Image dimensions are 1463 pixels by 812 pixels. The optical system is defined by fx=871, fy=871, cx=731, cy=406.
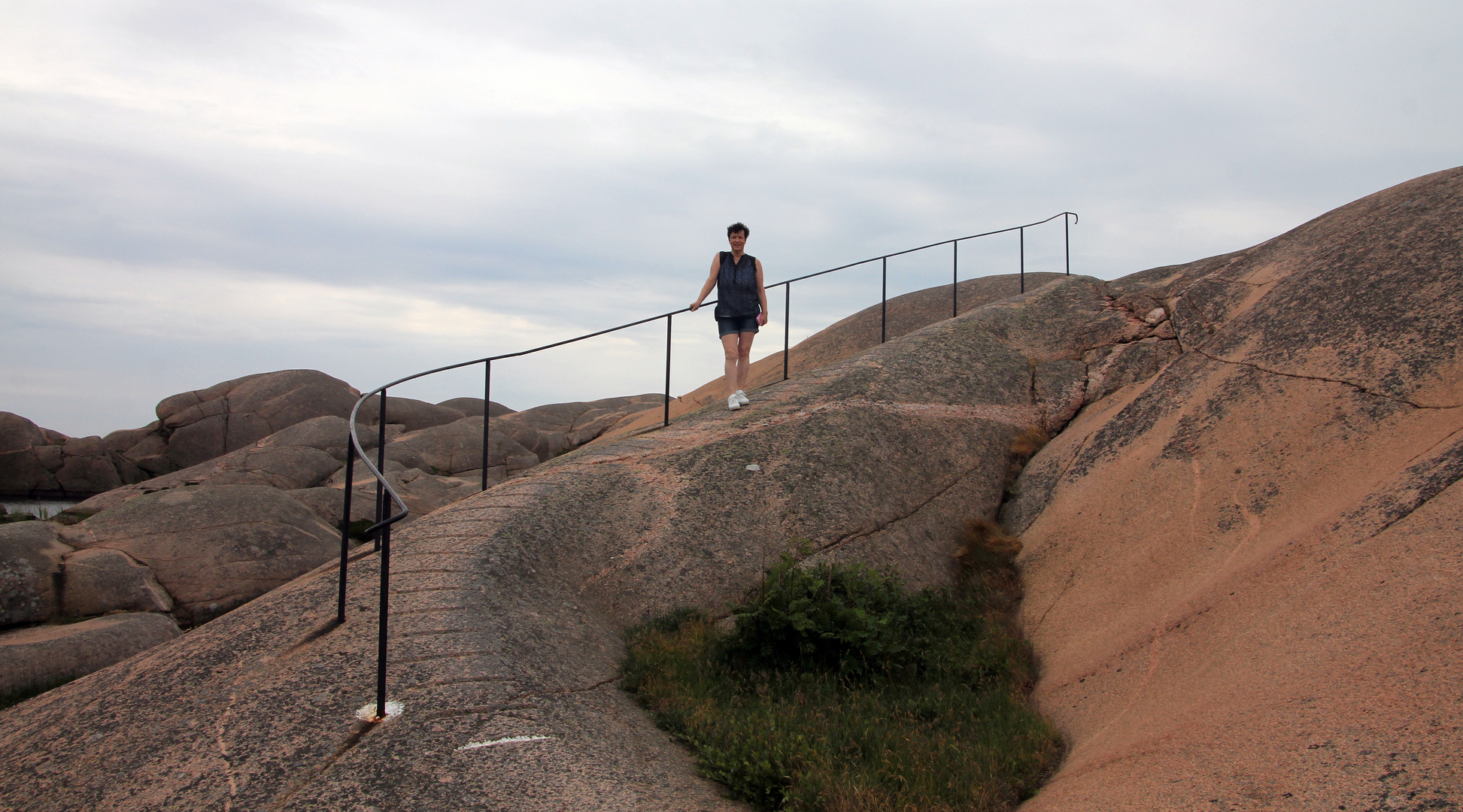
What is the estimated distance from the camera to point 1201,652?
561cm

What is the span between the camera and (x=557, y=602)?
22.7ft

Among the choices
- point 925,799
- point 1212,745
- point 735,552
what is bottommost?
point 925,799

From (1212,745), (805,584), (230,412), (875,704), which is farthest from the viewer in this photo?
(230,412)

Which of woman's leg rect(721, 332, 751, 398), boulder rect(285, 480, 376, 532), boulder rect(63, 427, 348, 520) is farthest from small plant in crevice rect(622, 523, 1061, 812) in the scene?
boulder rect(63, 427, 348, 520)

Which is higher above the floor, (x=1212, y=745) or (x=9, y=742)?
(x=1212, y=745)

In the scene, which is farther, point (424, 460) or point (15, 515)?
point (424, 460)

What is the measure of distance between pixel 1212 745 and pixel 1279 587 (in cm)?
161

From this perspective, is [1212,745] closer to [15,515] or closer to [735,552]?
[735,552]

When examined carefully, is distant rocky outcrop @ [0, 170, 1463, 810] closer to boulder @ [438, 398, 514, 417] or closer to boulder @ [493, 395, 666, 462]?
boulder @ [493, 395, 666, 462]

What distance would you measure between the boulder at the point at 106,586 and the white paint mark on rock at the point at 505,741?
31.3ft

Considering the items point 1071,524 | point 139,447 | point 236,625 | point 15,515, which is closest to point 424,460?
point 15,515

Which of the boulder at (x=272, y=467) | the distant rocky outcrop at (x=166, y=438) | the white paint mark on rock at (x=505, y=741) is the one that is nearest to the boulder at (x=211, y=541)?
the boulder at (x=272, y=467)

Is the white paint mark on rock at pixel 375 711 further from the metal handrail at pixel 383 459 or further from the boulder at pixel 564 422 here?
the boulder at pixel 564 422

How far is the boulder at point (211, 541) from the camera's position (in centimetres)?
1277
